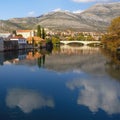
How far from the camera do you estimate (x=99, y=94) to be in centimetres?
1520

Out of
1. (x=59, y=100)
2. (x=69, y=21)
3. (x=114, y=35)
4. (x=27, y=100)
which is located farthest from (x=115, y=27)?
(x=69, y=21)

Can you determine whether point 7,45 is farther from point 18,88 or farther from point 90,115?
point 90,115

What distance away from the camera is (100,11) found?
196 m

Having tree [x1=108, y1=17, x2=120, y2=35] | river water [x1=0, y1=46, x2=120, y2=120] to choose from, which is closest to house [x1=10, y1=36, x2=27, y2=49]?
tree [x1=108, y1=17, x2=120, y2=35]

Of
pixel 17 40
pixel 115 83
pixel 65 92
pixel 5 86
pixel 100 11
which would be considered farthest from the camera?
pixel 100 11

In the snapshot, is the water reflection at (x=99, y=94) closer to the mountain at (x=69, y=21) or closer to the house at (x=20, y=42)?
the house at (x=20, y=42)

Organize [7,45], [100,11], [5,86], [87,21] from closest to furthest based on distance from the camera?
[5,86], [7,45], [87,21], [100,11]

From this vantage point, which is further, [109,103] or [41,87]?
[41,87]

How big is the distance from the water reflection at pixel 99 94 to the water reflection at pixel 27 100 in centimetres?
134

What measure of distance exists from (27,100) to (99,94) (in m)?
3.37

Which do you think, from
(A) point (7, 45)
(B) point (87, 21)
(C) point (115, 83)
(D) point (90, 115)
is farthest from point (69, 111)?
(B) point (87, 21)

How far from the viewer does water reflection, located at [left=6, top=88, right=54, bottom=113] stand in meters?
12.6

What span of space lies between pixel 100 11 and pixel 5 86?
183 meters

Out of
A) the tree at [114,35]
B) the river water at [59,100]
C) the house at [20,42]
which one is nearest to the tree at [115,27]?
the tree at [114,35]
